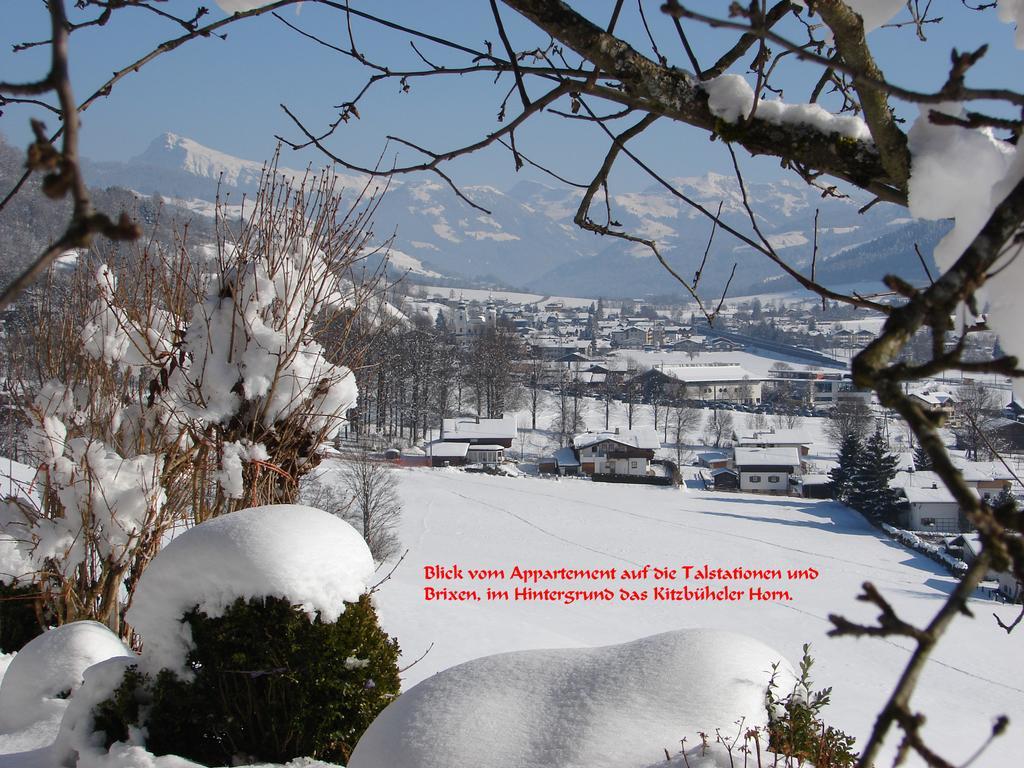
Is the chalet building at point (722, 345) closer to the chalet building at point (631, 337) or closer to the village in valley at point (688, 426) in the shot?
the village in valley at point (688, 426)

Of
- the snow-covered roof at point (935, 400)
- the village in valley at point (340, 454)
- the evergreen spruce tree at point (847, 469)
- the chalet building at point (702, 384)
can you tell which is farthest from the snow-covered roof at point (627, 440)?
the village in valley at point (340, 454)

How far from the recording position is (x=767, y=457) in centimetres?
3753

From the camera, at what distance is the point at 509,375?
51.7 metres

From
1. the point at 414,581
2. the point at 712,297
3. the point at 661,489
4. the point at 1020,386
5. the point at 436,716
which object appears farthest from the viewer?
the point at 712,297

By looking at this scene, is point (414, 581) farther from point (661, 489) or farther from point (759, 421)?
point (759, 421)

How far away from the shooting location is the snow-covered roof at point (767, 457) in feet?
122

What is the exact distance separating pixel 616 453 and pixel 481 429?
295 inches

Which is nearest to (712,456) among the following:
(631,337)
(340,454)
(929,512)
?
(929,512)

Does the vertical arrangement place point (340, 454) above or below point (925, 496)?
above

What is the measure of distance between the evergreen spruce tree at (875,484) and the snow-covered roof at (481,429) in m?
17.3

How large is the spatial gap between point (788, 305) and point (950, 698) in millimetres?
144410

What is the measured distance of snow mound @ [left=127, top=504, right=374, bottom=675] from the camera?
3.15 m

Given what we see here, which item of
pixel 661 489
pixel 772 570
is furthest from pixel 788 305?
pixel 772 570

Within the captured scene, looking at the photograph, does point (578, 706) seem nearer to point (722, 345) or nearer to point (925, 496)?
point (925, 496)
